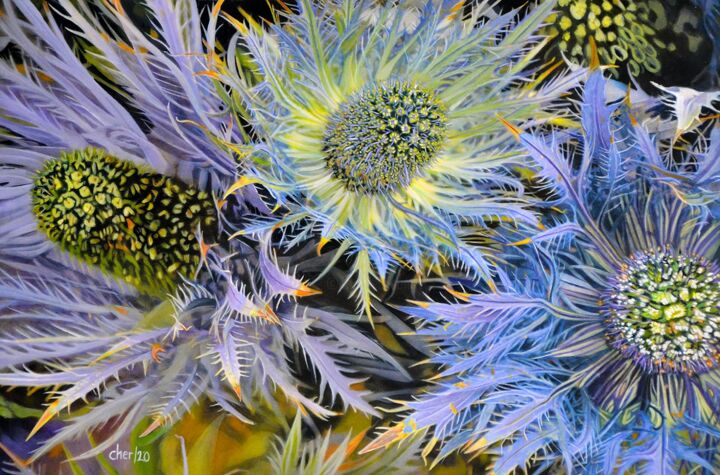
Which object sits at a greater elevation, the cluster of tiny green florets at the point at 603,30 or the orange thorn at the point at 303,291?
the cluster of tiny green florets at the point at 603,30

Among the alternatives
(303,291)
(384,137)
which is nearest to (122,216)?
(303,291)

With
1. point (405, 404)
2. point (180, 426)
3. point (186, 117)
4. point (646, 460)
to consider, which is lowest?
point (180, 426)

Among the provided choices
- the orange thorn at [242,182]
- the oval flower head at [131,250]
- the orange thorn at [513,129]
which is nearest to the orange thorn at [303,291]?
the oval flower head at [131,250]

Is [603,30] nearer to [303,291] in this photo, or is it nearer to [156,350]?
[303,291]

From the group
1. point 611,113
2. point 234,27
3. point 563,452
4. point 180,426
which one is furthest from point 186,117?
point 563,452

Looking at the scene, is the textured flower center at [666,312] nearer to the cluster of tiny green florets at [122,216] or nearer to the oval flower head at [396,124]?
the oval flower head at [396,124]

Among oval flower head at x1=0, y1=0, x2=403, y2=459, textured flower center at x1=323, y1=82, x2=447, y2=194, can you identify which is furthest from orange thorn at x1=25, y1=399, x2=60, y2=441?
textured flower center at x1=323, y1=82, x2=447, y2=194

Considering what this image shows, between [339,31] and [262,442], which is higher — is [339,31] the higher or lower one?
the higher one

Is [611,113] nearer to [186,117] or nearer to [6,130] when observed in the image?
[186,117]
